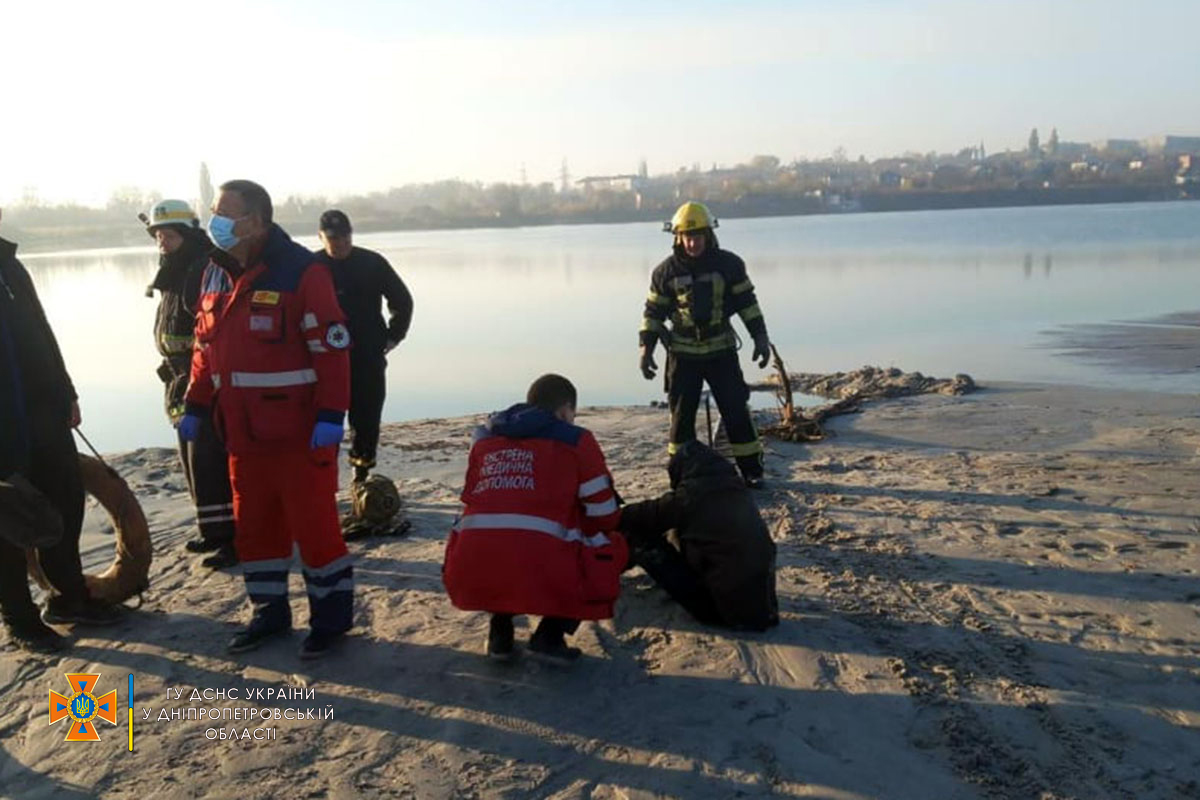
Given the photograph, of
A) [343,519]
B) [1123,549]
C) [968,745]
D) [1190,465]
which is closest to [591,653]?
[968,745]

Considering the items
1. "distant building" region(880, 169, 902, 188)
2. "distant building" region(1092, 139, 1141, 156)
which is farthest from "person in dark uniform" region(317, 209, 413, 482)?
"distant building" region(1092, 139, 1141, 156)

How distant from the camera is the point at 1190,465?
19.2 ft

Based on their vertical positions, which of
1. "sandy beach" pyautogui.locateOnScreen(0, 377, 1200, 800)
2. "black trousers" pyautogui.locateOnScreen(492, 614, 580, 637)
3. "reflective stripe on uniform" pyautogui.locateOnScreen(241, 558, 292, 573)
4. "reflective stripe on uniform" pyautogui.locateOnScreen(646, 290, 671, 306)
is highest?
"reflective stripe on uniform" pyautogui.locateOnScreen(646, 290, 671, 306)

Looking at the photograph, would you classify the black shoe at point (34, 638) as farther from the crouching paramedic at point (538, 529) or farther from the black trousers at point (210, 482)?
the crouching paramedic at point (538, 529)

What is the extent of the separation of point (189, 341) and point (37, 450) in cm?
115

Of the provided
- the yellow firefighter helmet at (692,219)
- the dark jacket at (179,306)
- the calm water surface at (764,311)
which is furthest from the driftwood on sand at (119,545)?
the calm water surface at (764,311)

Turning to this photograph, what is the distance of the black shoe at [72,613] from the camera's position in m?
3.97

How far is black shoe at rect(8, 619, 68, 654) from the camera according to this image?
378cm

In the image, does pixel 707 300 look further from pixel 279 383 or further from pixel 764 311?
pixel 764 311

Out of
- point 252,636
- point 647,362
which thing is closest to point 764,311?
point 647,362

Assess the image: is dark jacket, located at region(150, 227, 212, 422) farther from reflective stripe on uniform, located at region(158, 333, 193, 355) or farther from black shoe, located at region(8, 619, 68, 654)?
black shoe, located at region(8, 619, 68, 654)

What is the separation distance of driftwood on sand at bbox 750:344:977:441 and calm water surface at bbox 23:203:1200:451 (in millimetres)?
1230

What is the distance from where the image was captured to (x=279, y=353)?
11.5 ft

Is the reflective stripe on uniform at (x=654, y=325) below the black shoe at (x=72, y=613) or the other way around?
the other way around
